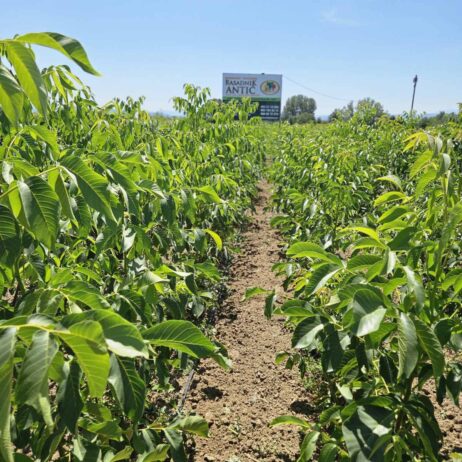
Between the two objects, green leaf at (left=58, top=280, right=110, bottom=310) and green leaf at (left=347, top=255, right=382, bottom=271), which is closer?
green leaf at (left=58, top=280, right=110, bottom=310)

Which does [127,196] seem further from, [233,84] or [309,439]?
[233,84]

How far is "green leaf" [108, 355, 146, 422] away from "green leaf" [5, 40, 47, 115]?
0.53m

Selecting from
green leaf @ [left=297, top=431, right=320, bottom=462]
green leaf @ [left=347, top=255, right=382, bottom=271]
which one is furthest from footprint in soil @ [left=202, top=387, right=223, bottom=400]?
green leaf @ [left=347, top=255, right=382, bottom=271]

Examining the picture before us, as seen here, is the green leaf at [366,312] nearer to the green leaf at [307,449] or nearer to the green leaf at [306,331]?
the green leaf at [306,331]

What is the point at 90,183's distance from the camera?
3.65ft

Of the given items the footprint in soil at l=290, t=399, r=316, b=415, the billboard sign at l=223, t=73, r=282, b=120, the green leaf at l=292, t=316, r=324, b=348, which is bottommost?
the footprint in soil at l=290, t=399, r=316, b=415

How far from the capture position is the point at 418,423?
132 cm

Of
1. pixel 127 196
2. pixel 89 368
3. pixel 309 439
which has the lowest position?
pixel 309 439

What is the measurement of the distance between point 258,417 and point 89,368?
2459 millimetres

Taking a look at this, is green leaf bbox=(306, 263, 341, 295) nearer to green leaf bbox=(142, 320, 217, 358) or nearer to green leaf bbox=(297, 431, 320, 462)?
green leaf bbox=(142, 320, 217, 358)

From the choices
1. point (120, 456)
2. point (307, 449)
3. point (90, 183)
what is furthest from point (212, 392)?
point (90, 183)

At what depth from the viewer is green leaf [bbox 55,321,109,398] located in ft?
2.17

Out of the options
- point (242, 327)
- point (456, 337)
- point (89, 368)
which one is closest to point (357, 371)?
point (456, 337)

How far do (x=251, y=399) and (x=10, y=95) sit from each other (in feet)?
8.94
